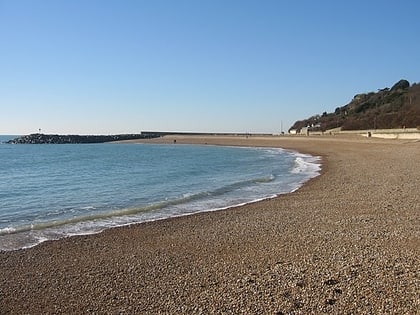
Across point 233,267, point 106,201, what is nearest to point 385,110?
point 106,201

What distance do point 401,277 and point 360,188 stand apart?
11.0 meters

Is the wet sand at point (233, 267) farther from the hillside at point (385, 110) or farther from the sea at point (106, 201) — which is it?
the hillside at point (385, 110)

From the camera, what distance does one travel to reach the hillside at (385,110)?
8719cm

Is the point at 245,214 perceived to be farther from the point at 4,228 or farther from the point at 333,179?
the point at 333,179

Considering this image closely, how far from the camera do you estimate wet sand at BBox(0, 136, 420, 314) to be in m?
5.50

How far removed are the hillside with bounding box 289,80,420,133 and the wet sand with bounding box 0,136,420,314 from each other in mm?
68961

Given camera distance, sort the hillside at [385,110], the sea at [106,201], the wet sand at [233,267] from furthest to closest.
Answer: the hillside at [385,110] < the sea at [106,201] < the wet sand at [233,267]

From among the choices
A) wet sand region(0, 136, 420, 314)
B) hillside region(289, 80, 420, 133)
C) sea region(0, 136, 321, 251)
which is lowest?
sea region(0, 136, 321, 251)

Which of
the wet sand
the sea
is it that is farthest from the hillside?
the wet sand

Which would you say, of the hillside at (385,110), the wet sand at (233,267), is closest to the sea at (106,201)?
the wet sand at (233,267)

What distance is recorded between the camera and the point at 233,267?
7074 mm

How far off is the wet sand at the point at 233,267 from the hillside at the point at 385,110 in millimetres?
68961

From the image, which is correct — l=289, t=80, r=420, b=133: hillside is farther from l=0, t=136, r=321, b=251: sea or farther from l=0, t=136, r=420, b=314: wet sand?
l=0, t=136, r=420, b=314: wet sand

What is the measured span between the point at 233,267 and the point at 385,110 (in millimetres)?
110443
